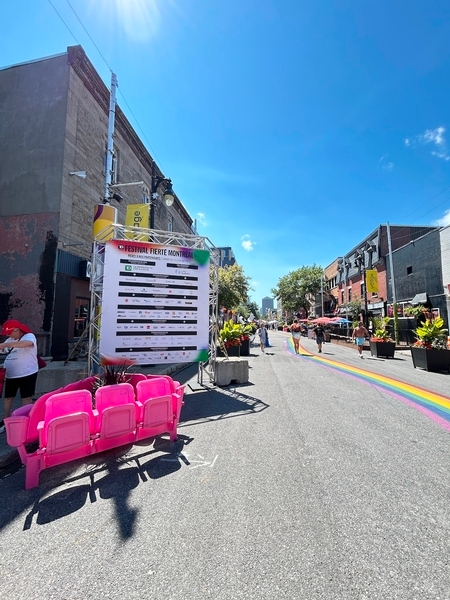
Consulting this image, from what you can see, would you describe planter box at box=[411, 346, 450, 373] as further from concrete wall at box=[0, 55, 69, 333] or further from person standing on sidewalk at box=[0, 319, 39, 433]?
Answer: concrete wall at box=[0, 55, 69, 333]

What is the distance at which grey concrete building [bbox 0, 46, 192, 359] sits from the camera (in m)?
10.7

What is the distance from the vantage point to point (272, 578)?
1.92 m

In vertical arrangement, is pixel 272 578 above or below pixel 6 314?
below

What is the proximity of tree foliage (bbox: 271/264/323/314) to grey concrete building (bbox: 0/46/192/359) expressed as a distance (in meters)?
48.3

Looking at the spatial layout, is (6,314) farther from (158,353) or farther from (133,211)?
(158,353)

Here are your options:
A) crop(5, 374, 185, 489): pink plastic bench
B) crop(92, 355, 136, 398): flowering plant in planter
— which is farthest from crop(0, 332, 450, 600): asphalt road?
crop(92, 355, 136, 398): flowering plant in planter

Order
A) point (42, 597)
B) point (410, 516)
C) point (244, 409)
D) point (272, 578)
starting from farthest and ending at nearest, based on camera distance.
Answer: point (244, 409)
point (410, 516)
point (272, 578)
point (42, 597)

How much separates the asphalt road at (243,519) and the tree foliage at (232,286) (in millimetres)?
22295

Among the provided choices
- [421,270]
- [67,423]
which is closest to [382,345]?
[421,270]

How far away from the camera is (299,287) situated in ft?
187


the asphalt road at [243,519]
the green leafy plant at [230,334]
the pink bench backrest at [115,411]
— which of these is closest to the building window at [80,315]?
the green leafy plant at [230,334]

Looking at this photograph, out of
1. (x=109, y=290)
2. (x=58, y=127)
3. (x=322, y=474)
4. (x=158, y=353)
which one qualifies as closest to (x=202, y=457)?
(x=322, y=474)

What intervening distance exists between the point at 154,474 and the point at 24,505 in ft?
4.17

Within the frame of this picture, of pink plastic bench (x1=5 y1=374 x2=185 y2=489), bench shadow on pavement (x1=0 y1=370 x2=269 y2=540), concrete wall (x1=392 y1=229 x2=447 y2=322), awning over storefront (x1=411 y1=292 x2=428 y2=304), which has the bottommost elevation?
bench shadow on pavement (x1=0 y1=370 x2=269 y2=540)
